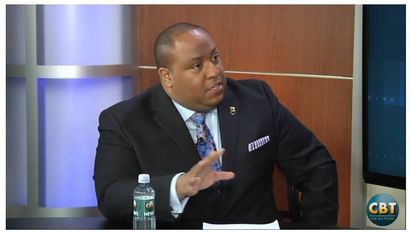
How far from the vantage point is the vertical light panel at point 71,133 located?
3191 millimetres

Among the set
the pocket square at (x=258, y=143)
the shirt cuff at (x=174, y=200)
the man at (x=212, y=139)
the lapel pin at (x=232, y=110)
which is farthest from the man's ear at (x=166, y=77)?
the shirt cuff at (x=174, y=200)

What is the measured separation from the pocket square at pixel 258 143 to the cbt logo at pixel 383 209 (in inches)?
20.8

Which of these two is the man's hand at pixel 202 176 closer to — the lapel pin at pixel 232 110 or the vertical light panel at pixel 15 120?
the lapel pin at pixel 232 110

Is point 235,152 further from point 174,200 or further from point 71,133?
point 71,133

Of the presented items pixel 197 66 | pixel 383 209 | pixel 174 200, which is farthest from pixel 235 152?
pixel 383 209

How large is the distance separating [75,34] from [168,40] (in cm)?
64

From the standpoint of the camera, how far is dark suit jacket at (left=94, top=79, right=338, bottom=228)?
2588mm

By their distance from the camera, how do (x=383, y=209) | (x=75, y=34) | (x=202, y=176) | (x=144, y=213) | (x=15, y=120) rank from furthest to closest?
(x=15, y=120) → (x=75, y=34) → (x=383, y=209) → (x=202, y=176) → (x=144, y=213)

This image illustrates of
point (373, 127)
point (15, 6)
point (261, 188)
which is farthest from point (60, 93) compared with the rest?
point (373, 127)

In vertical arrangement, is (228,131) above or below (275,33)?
below

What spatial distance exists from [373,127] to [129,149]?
89 cm

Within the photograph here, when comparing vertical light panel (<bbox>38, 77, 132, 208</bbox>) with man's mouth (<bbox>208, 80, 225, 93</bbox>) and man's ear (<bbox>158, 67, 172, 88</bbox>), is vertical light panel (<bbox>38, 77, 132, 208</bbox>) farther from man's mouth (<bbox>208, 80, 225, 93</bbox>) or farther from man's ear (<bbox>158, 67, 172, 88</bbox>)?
man's mouth (<bbox>208, 80, 225, 93</bbox>)

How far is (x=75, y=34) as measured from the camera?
123 inches

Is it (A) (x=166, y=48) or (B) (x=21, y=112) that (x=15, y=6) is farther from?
(A) (x=166, y=48)
